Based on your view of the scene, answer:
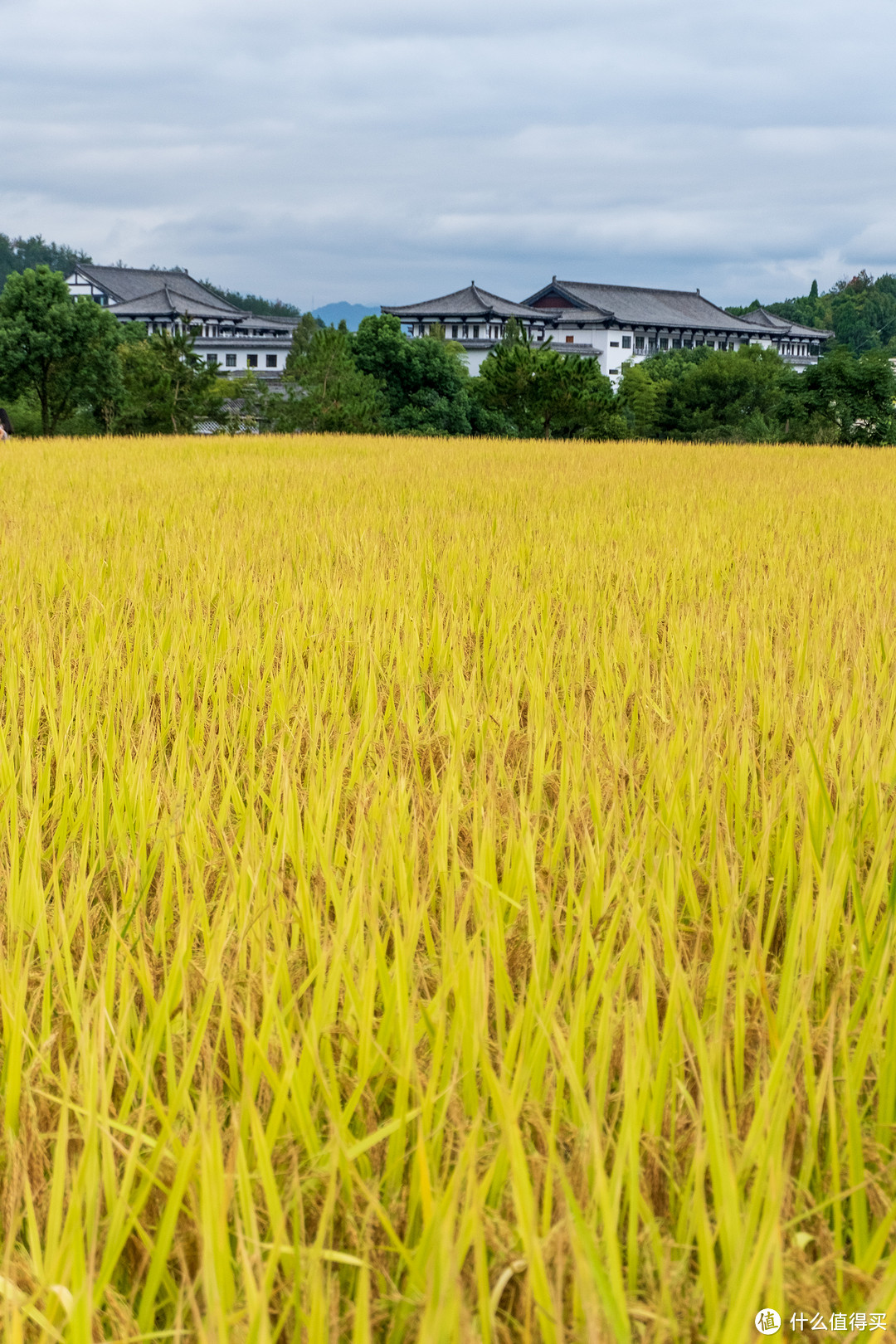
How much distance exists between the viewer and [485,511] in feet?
18.6

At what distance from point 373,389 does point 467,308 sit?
26190mm

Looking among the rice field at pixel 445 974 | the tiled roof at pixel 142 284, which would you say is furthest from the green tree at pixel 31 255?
the rice field at pixel 445 974

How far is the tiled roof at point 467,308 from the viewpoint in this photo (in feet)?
173

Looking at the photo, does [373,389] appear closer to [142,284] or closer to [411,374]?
[411,374]

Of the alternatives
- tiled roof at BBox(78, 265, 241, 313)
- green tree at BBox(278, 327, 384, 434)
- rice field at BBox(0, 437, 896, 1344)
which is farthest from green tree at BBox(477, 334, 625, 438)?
tiled roof at BBox(78, 265, 241, 313)

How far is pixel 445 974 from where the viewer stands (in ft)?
3.01

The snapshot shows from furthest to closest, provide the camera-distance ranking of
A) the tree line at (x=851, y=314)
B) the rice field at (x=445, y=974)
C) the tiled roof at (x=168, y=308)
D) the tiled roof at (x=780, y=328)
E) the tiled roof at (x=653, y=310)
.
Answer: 1. the tree line at (x=851, y=314)
2. the tiled roof at (x=780, y=328)
3. the tiled roof at (x=653, y=310)
4. the tiled roof at (x=168, y=308)
5. the rice field at (x=445, y=974)

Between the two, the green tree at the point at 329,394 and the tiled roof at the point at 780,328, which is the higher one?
the tiled roof at the point at 780,328

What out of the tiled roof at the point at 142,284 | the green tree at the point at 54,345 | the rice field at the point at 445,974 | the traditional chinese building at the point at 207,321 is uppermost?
the tiled roof at the point at 142,284

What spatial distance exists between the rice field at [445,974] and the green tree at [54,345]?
82.6ft

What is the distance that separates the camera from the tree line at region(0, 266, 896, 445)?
2345 cm

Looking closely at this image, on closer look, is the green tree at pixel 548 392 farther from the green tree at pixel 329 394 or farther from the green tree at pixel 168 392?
the green tree at pixel 168 392

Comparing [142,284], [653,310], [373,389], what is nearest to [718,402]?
[373,389]

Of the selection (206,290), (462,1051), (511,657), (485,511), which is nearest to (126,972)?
(462,1051)
